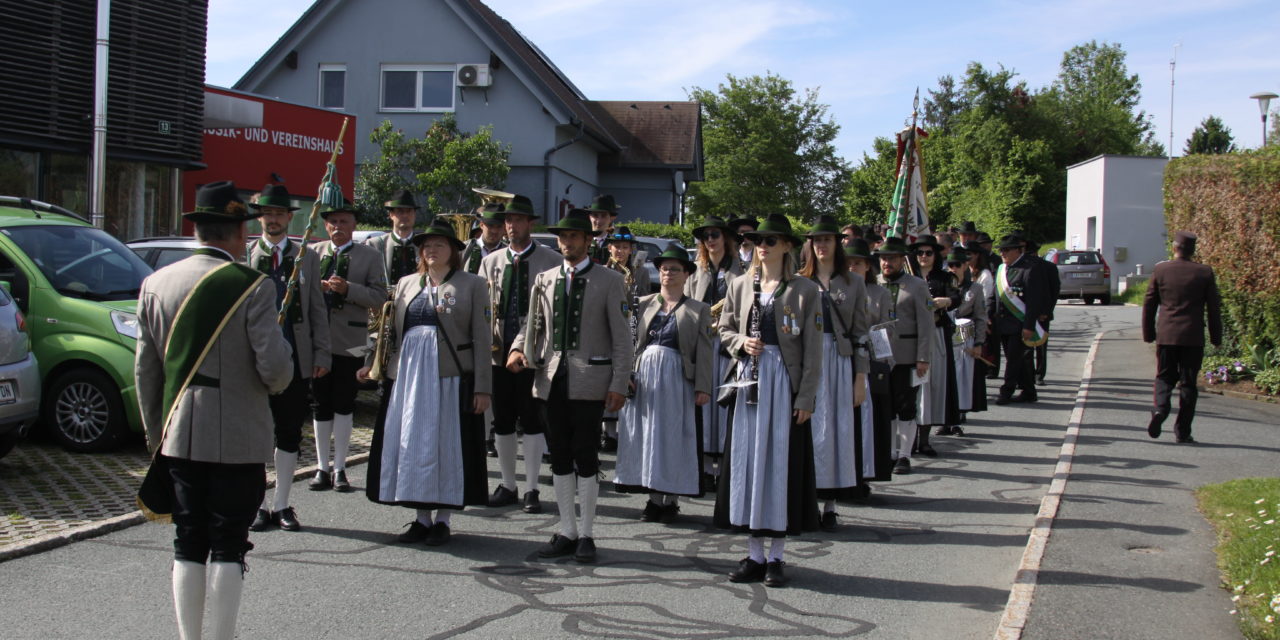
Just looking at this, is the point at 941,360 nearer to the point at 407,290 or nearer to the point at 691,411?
the point at 691,411

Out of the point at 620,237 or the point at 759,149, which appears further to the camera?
the point at 759,149

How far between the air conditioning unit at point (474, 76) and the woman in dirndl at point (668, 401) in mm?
24811

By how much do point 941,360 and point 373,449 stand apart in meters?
6.36

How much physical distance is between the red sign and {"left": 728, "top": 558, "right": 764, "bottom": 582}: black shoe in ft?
53.3

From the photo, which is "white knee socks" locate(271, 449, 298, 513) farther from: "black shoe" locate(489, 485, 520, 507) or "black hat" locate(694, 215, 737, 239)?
"black hat" locate(694, 215, 737, 239)

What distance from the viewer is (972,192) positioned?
58531 mm

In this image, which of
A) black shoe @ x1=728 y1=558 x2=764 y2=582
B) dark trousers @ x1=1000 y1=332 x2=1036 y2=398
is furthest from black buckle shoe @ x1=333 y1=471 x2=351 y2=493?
dark trousers @ x1=1000 y1=332 x2=1036 y2=398

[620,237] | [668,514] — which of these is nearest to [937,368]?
[620,237]

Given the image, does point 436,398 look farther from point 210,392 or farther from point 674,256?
point 210,392

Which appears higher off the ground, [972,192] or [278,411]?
[972,192]

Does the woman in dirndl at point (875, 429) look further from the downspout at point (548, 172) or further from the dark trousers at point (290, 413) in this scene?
the downspout at point (548, 172)

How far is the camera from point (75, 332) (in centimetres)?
959

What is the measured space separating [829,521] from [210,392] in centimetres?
459

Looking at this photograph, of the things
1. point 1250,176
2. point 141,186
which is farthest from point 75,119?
point 1250,176
